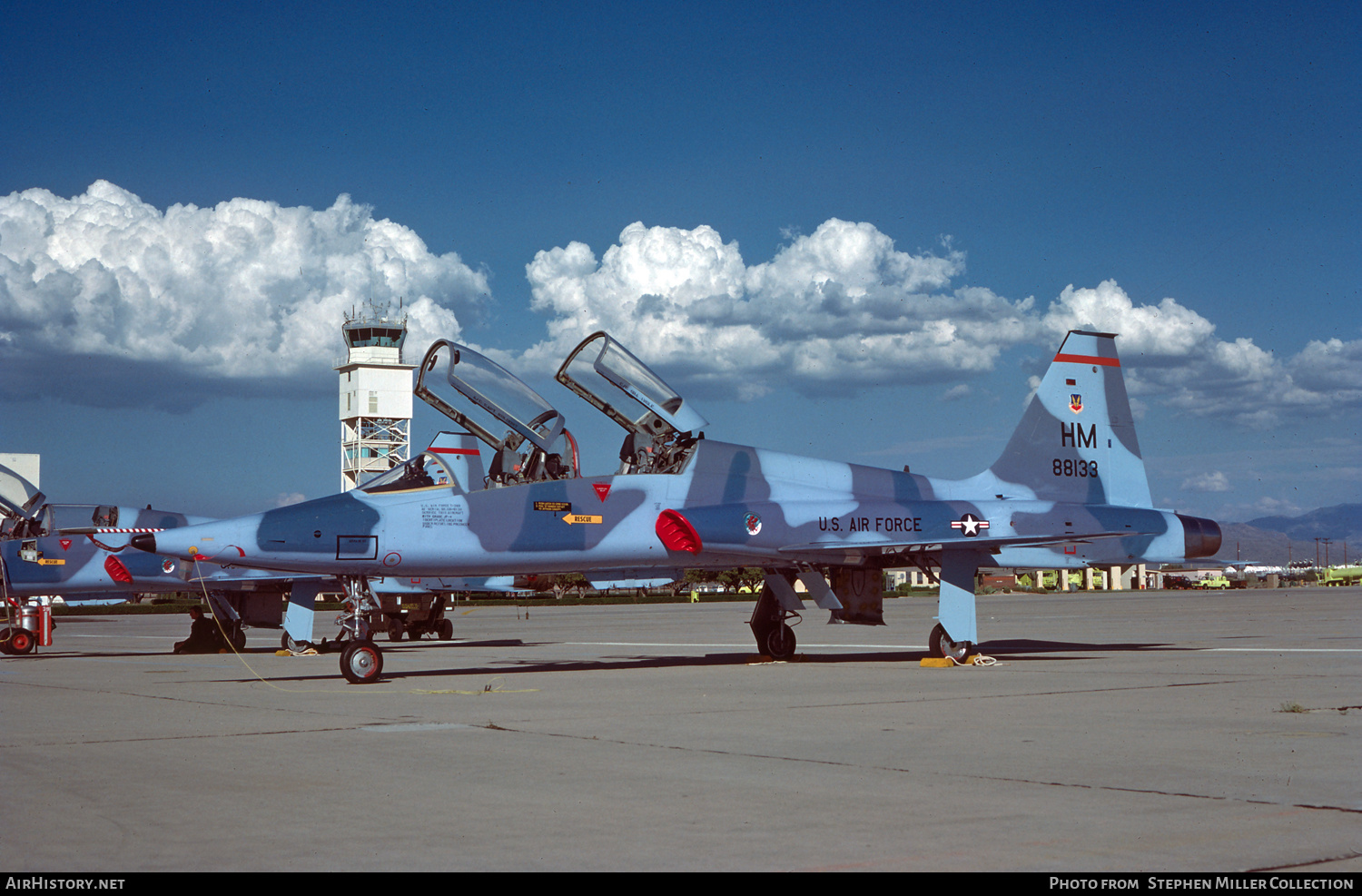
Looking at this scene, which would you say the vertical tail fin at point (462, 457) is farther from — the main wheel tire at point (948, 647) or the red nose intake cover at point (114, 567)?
the red nose intake cover at point (114, 567)

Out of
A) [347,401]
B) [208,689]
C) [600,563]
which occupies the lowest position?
[208,689]

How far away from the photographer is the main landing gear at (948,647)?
16547mm

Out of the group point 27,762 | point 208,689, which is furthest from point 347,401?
point 27,762

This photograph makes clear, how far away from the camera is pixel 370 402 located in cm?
10694

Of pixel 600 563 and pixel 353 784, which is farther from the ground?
pixel 600 563

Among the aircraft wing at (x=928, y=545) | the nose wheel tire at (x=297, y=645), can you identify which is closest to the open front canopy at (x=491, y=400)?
the aircraft wing at (x=928, y=545)

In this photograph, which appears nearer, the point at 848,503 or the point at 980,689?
the point at 980,689

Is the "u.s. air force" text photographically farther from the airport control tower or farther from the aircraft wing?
the airport control tower

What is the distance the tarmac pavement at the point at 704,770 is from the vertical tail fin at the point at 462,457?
8.26 feet

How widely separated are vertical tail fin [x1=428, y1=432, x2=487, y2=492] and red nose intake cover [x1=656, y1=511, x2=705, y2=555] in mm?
2383

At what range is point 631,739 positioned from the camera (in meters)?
9.08
